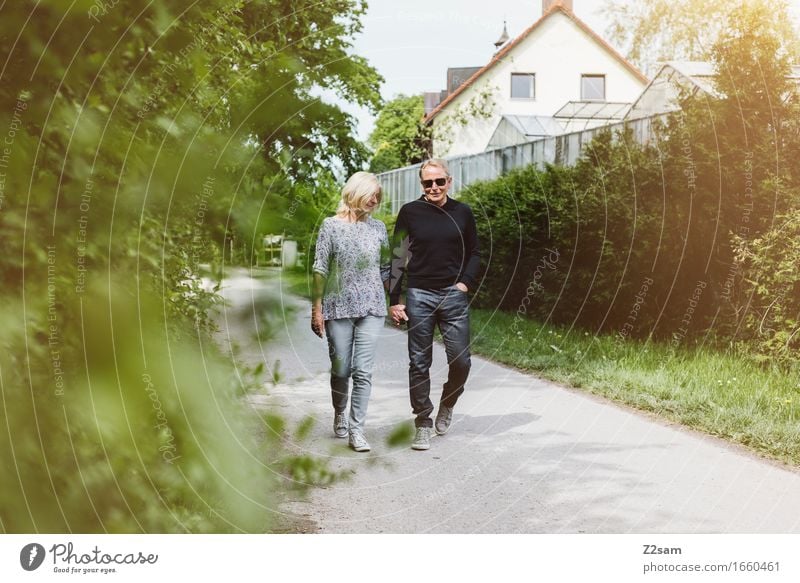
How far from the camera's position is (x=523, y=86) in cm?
502

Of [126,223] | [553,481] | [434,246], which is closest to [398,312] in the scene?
[434,246]

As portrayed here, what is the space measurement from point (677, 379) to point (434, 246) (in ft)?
6.89

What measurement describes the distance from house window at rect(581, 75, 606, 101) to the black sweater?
4.93 ft

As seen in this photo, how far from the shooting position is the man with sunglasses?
396 cm

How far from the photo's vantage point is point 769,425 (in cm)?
423

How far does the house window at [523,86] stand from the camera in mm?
4776

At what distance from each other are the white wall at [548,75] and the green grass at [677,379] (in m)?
1.65

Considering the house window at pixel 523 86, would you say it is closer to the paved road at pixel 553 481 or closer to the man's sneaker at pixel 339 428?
the paved road at pixel 553 481

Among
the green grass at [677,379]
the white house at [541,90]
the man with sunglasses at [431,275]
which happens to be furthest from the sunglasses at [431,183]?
the green grass at [677,379]

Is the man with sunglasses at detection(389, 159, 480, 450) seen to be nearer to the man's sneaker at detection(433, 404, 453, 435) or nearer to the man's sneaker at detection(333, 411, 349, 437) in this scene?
the man's sneaker at detection(433, 404, 453, 435)

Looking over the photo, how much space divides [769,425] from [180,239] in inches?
144

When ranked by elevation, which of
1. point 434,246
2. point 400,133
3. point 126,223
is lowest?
point 434,246

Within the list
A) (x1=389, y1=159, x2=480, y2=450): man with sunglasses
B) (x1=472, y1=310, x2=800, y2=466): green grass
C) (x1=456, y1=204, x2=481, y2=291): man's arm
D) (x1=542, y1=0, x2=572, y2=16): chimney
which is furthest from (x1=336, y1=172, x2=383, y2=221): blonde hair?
(x1=472, y1=310, x2=800, y2=466): green grass

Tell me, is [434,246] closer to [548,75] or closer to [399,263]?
[399,263]
